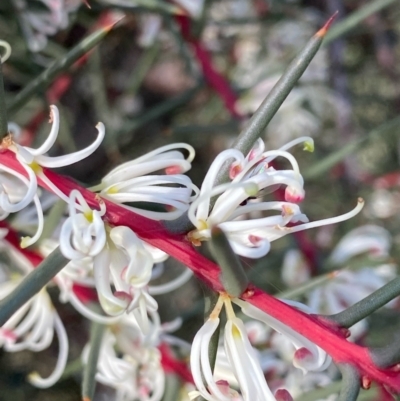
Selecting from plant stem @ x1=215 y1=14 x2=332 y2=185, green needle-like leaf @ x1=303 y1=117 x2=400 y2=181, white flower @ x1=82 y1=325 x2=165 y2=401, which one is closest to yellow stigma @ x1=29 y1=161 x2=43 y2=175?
plant stem @ x1=215 y1=14 x2=332 y2=185

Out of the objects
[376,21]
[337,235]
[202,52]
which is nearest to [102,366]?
[202,52]

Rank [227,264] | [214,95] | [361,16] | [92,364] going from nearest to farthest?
[227,264]
[92,364]
[361,16]
[214,95]

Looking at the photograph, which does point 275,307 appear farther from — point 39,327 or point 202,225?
point 39,327

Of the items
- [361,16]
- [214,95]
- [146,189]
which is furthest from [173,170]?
[214,95]

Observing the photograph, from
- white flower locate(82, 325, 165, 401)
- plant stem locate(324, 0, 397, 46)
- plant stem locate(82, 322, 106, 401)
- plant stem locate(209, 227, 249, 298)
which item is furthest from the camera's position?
plant stem locate(324, 0, 397, 46)

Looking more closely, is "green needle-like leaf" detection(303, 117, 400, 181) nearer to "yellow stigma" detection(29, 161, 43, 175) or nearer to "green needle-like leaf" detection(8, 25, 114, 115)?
"green needle-like leaf" detection(8, 25, 114, 115)

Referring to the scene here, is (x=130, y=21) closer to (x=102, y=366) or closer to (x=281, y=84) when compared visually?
(x=102, y=366)
